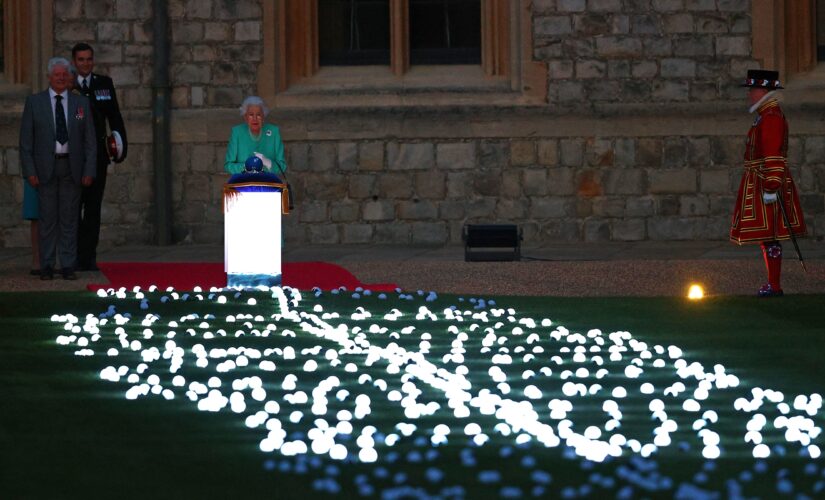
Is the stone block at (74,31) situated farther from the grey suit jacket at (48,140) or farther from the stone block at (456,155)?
the grey suit jacket at (48,140)

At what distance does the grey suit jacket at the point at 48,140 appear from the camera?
39.4 ft

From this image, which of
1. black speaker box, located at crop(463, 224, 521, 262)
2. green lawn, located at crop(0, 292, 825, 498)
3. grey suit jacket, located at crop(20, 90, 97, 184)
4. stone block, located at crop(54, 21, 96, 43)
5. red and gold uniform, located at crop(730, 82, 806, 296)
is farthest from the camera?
stone block, located at crop(54, 21, 96, 43)

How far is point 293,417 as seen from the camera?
584 cm

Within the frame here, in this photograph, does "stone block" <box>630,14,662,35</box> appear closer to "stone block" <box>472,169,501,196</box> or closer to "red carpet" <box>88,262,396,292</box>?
"stone block" <box>472,169,501,196</box>

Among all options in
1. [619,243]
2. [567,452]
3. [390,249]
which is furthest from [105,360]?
[619,243]

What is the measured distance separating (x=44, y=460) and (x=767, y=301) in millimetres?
6221

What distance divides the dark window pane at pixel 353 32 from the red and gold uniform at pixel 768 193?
6.43 metres

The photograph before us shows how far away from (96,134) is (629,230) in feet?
18.9

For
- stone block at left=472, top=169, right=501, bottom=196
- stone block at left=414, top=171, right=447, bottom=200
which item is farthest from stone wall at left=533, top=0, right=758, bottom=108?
stone block at left=414, top=171, right=447, bottom=200

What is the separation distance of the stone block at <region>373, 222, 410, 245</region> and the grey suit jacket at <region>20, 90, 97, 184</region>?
4.47 metres

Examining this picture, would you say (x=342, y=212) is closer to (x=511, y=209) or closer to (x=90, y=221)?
(x=511, y=209)

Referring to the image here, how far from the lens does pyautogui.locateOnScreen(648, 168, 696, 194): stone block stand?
1589 centimetres

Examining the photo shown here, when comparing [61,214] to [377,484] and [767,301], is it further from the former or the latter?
[377,484]

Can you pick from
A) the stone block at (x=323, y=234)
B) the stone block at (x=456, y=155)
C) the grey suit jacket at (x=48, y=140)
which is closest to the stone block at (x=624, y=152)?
the stone block at (x=456, y=155)
